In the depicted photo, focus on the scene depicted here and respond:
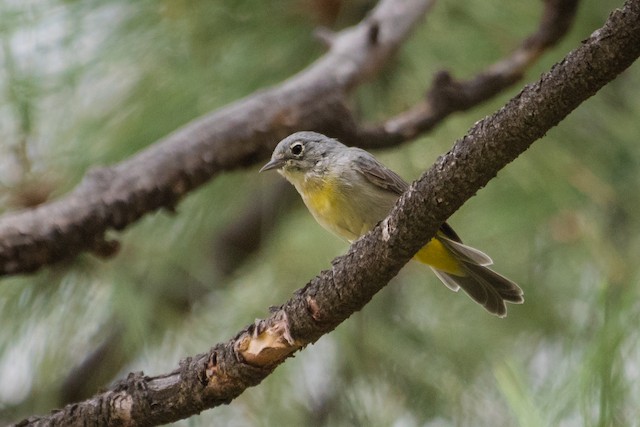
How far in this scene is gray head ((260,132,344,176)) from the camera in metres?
2.44

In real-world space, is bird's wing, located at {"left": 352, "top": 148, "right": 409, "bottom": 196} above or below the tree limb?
below

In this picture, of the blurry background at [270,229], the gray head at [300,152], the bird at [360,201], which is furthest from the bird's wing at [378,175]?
the blurry background at [270,229]

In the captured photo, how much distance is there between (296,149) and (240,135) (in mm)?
228

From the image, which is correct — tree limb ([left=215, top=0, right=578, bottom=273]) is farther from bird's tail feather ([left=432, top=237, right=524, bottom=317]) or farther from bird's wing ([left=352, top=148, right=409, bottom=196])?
bird's tail feather ([left=432, top=237, right=524, bottom=317])

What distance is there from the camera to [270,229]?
3.07 metres

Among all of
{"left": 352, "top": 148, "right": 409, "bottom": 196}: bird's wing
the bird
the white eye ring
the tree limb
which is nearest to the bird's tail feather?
the bird

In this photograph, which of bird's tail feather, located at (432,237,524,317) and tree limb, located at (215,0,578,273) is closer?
bird's tail feather, located at (432,237,524,317)

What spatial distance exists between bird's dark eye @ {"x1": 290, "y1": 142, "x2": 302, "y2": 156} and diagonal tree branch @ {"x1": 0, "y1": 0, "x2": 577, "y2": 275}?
0.17 ft

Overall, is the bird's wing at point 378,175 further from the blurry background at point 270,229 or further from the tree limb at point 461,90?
the blurry background at point 270,229

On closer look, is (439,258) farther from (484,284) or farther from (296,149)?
(296,149)

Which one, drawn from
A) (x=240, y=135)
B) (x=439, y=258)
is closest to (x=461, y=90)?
(x=439, y=258)

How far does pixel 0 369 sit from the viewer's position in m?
2.37

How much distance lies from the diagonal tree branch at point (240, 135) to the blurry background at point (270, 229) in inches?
10.4

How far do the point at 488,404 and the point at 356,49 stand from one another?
1121mm
